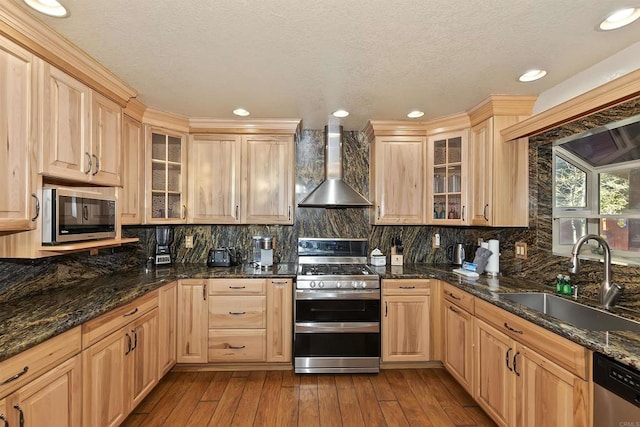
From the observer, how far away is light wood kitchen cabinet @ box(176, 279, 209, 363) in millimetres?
2771

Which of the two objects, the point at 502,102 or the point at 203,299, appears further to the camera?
the point at 203,299

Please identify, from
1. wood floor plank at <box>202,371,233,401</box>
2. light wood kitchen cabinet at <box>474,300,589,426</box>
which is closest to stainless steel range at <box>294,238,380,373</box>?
wood floor plank at <box>202,371,233,401</box>

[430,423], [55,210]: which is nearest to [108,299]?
[55,210]

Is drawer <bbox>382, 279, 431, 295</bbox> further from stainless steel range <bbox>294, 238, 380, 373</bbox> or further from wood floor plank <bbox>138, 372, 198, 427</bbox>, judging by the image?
wood floor plank <bbox>138, 372, 198, 427</bbox>

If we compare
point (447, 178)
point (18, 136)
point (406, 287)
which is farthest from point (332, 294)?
point (18, 136)

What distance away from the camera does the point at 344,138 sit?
3.57m

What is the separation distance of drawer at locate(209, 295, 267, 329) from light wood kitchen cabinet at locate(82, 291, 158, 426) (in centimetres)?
49

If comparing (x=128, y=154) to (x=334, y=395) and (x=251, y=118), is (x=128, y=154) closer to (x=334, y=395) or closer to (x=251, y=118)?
(x=251, y=118)

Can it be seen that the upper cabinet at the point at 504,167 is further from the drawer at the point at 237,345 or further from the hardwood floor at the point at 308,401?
the drawer at the point at 237,345

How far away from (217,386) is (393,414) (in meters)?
1.45

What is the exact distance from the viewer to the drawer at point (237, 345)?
9.14 feet

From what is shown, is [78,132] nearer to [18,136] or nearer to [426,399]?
[18,136]

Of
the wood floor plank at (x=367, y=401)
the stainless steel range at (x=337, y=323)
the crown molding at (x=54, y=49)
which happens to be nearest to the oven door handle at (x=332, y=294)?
the stainless steel range at (x=337, y=323)

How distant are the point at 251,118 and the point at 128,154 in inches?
45.6
